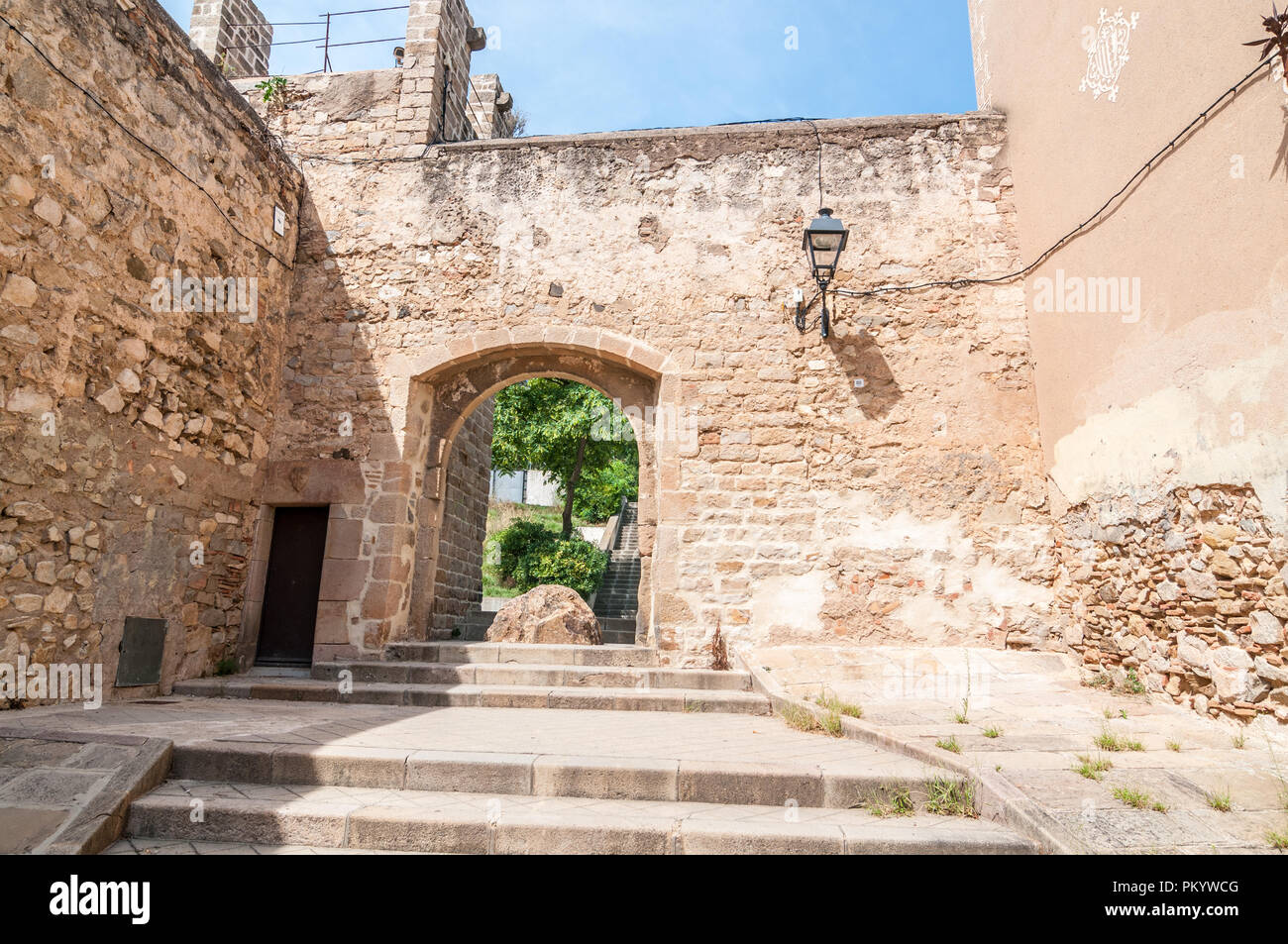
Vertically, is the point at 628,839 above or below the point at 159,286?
below

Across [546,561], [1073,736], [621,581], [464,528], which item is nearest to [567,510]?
[621,581]

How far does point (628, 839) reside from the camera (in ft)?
8.71

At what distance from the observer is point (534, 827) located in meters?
2.66

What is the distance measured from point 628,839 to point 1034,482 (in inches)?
195

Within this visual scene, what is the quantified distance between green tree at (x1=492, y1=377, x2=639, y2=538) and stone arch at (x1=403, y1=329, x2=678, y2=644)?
9.23 m

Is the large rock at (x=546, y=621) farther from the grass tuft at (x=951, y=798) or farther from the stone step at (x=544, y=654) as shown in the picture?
the grass tuft at (x=951, y=798)

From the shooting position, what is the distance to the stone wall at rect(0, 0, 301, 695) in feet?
13.6

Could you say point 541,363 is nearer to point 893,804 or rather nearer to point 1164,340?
point 1164,340

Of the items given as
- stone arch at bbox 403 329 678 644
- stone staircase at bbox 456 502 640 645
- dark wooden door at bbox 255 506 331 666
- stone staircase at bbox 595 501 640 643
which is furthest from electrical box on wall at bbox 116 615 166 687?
stone staircase at bbox 595 501 640 643

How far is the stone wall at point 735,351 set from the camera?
6.09 meters

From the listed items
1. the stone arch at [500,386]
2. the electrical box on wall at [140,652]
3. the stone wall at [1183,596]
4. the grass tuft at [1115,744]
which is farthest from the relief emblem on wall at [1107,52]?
the electrical box on wall at [140,652]

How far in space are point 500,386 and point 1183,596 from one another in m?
5.69
